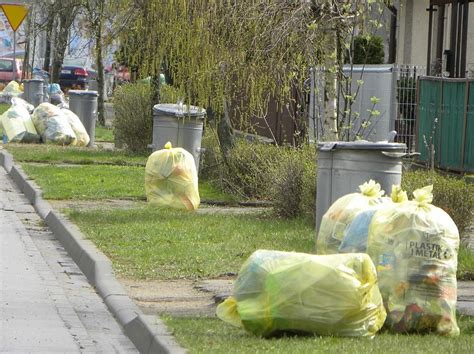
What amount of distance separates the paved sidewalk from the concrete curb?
0.25ft

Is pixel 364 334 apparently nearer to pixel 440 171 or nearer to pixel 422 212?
pixel 422 212

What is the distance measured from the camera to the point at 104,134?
105 ft

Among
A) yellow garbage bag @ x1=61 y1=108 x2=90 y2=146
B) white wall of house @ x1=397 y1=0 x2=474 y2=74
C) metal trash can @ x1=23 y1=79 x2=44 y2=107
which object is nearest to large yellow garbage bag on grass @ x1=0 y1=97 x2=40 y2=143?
yellow garbage bag @ x1=61 y1=108 x2=90 y2=146

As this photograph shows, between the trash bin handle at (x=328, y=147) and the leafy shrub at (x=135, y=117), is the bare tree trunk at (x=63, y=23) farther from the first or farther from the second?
the trash bin handle at (x=328, y=147)

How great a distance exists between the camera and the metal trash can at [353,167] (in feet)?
34.3

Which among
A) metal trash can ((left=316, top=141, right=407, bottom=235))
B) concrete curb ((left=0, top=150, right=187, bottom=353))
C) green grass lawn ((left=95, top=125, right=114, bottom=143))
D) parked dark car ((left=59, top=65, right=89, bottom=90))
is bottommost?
concrete curb ((left=0, top=150, right=187, bottom=353))

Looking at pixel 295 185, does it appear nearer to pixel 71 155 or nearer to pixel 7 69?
pixel 71 155

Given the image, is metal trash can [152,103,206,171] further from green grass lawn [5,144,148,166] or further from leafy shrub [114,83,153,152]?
leafy shrub [114,83,153,152]

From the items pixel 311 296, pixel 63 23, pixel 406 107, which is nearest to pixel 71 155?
pixel 406 107

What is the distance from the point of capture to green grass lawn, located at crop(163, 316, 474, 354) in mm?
6984

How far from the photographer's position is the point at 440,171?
57.7 feet

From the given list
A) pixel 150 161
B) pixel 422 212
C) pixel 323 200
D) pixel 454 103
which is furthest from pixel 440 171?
pixel 422 212

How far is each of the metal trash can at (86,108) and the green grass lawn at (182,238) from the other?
1272cm

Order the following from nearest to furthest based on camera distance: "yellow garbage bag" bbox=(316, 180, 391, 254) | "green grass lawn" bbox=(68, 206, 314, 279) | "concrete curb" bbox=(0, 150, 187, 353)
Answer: "concrete curb" bbox=(0, 150, 187, 353) < "yellow garbage bag" bbox=(316, 180, 391, 254) < "green grass lawn" bbox=(68, 206, 314, 279)
